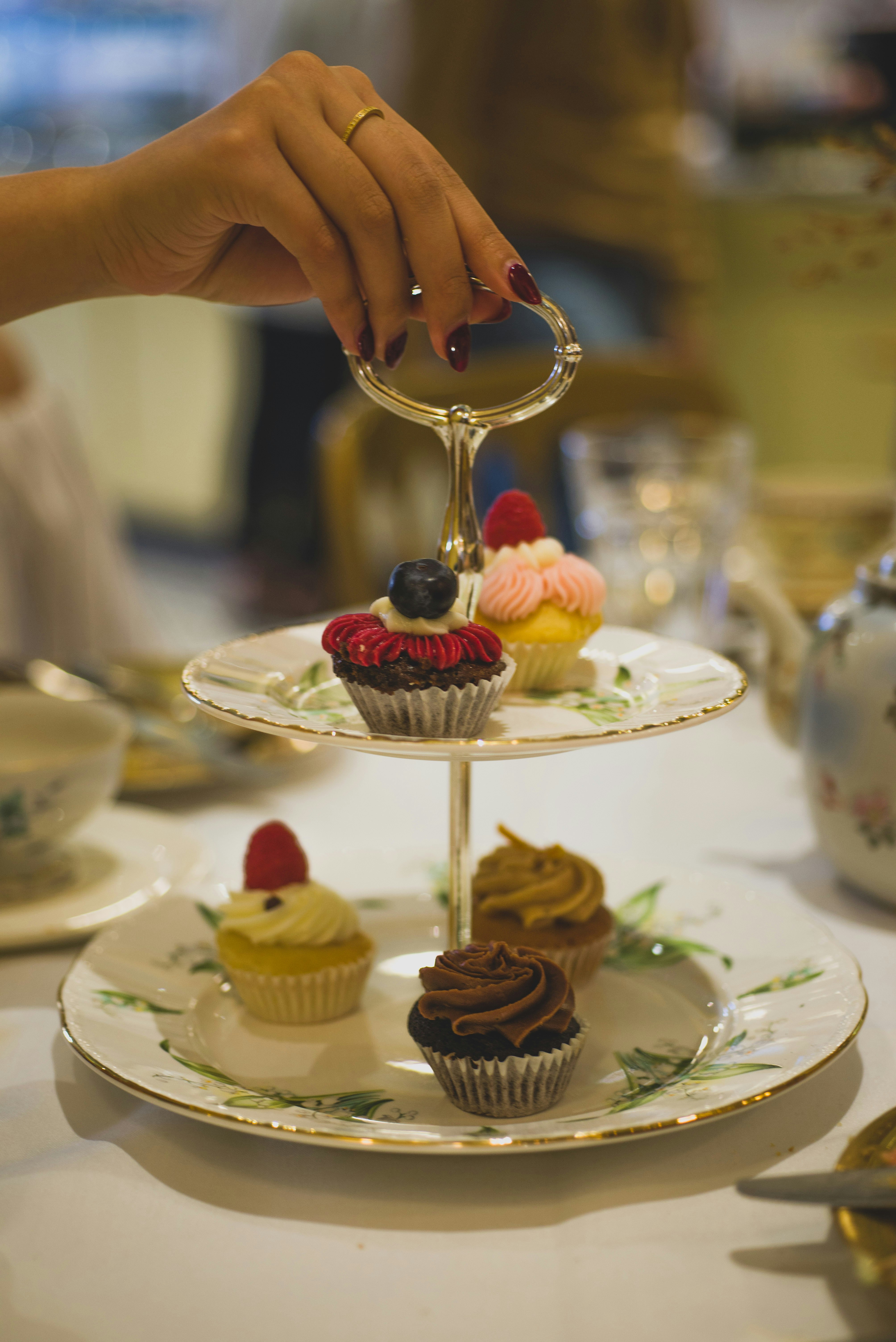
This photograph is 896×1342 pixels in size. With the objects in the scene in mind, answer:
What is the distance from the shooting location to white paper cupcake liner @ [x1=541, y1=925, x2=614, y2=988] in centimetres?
73

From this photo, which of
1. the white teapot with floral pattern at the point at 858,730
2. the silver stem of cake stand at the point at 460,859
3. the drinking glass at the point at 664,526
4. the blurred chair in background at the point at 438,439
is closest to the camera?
the silver stem of cake stand at the point at 460,859

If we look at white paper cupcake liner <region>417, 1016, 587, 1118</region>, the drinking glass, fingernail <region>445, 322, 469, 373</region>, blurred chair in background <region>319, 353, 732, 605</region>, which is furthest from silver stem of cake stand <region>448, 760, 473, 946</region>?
blurred chair in background <region>319, 353, 732, 605</region>

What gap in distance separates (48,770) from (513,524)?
1.17 ft

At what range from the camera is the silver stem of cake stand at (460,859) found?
2.29 ft

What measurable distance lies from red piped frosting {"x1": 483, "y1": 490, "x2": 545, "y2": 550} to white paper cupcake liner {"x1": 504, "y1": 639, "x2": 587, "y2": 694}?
0.30 ft

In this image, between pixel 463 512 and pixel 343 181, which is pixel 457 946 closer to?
pixel 463 512

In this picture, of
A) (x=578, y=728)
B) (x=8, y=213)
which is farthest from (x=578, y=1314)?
(x=8, y=213)

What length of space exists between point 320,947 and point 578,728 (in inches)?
9.4

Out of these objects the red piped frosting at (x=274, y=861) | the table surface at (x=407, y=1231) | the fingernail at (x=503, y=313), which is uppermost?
the fingernail at (x=503, y=313)

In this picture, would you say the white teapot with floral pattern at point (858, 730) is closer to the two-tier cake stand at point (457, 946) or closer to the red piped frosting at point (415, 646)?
the two-tier cake stand at point (457, 946)

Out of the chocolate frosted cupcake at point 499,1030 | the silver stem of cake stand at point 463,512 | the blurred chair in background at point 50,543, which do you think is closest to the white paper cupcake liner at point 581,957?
the chocolate frosted cupcake at point 499,1030

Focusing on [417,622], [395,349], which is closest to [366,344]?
[395,349]

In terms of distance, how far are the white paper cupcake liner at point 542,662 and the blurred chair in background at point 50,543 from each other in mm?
1160

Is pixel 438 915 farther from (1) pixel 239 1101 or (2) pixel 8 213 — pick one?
(2) pixel 8 213
